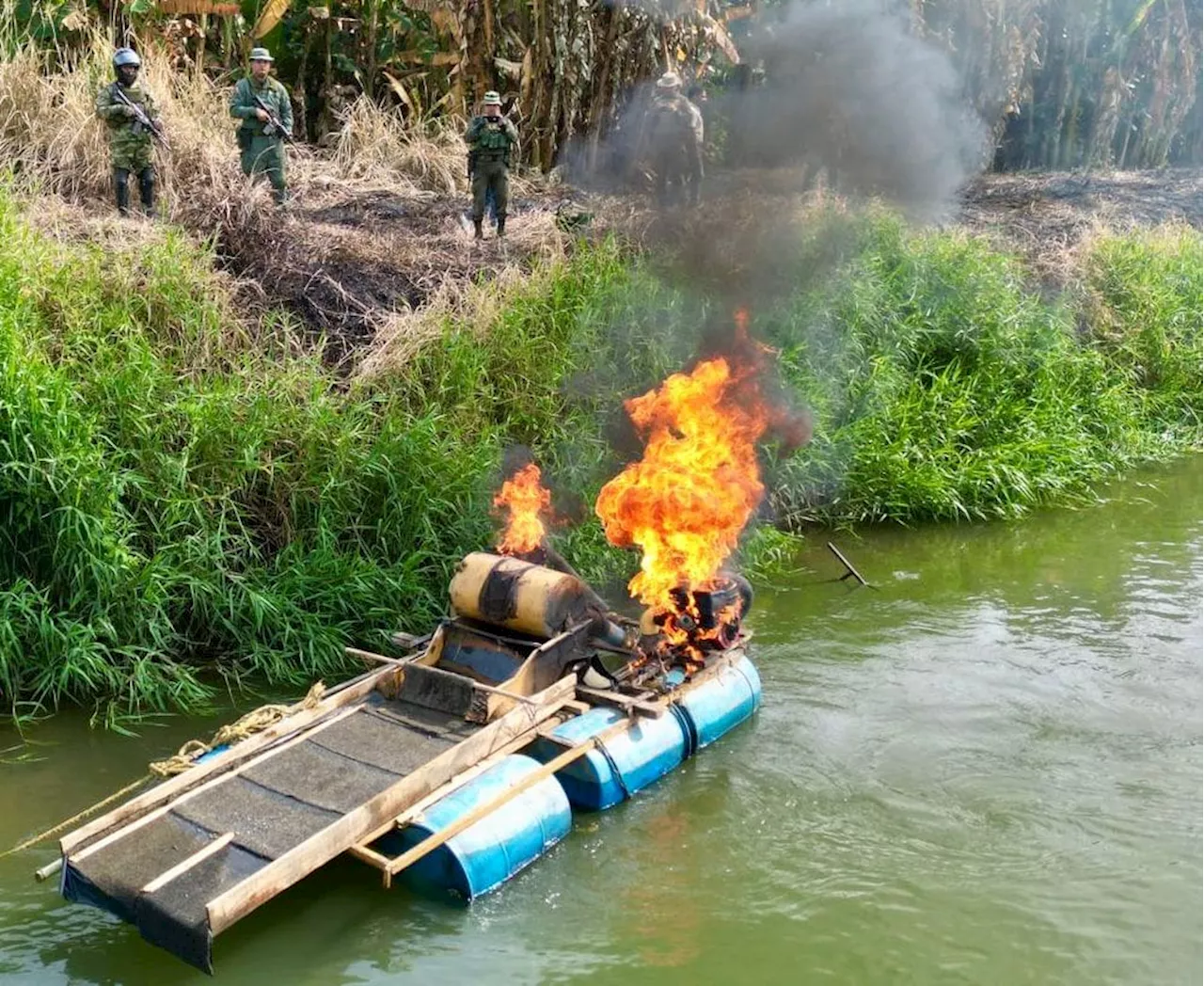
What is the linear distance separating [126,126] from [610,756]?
765 cm

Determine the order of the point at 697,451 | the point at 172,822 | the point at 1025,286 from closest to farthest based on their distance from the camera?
1. the point at 172,822
2. the point at 697,451
3. the point at 1025,286

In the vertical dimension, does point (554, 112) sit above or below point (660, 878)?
above

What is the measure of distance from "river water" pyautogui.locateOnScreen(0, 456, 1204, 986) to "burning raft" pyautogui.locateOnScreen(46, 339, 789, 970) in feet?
0.96

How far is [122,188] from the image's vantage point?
1091 centimetres

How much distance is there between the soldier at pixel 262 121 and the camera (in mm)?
11523

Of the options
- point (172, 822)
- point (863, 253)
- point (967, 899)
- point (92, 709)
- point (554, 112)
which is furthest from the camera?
point (554, 112)

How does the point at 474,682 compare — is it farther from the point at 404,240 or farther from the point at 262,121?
the point at 262,121

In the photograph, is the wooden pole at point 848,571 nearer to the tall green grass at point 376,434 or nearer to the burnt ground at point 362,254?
the tall green grass at point 376,434

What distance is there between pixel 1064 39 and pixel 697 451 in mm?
16392

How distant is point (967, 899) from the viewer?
5.54m

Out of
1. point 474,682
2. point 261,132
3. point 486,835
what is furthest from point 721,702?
point 261,132

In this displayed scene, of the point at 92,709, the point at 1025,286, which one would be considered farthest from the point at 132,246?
the point at 1025,286

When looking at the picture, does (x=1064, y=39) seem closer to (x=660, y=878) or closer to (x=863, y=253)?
(x=863, y=253)

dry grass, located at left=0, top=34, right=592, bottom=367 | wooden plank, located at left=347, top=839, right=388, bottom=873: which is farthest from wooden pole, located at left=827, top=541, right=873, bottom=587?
wooden plank, located at left=347, top=839, right=388, bottom=873
